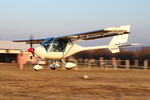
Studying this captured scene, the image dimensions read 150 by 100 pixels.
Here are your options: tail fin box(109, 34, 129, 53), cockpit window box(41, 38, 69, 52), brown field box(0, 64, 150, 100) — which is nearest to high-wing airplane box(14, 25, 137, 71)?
cockpit window box(41, 38, 69, 52)

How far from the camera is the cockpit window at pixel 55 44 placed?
69.8 feet

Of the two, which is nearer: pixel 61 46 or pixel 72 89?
pixel 72 89

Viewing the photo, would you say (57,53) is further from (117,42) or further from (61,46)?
(117,42)

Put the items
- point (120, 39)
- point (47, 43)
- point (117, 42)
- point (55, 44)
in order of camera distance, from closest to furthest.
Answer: point (47, 43) < point (55, 44) < point (120, 39) < point (117, 42)

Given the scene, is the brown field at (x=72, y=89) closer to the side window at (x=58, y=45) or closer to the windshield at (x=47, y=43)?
the windshield at (x=47, y=43)

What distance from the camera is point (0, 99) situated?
265 inches

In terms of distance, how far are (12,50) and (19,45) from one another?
4.92 metres

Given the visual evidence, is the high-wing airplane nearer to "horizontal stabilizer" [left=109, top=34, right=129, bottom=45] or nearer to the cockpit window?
the cockpit window

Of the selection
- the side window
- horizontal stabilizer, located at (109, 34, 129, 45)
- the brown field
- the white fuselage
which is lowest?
the brown field

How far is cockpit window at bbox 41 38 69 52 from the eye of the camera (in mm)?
21281

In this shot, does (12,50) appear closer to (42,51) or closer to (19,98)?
(42,51)

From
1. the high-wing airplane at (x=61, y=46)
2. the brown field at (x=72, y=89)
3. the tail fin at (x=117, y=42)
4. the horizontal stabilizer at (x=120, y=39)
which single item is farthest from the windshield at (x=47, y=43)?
the brown field at (x=72, y=89)

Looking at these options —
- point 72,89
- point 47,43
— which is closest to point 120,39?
point 47,43

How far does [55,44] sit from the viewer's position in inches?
851
